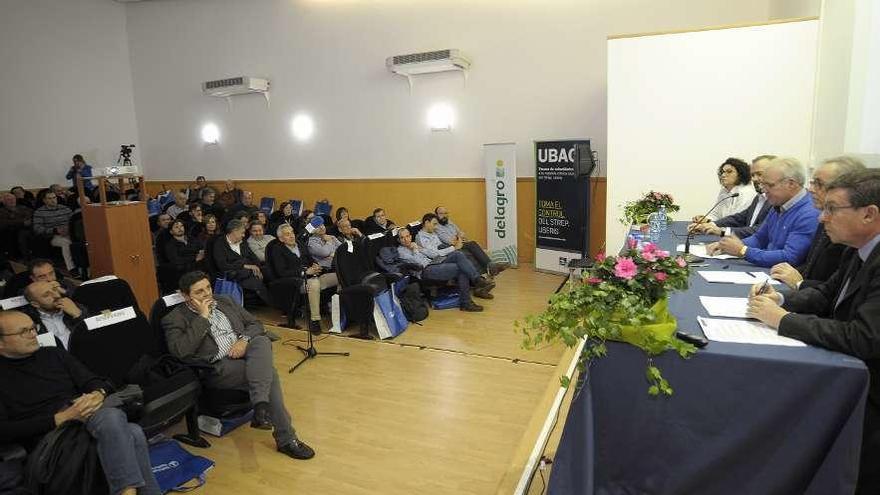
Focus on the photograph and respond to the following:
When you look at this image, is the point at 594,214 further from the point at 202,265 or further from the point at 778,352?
the point at 778,352

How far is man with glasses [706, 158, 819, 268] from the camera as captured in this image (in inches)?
116

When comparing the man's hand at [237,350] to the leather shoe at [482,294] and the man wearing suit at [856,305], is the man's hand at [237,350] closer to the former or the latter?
the man wearing suit at [856,305]

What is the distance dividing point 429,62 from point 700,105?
13.8ft

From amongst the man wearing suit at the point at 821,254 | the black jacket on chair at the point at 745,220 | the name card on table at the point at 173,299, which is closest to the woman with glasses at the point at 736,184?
the black jacket on chair at the point at 745,220

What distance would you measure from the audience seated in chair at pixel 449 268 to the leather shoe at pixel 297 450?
3.09m

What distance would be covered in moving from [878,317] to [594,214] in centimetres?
642

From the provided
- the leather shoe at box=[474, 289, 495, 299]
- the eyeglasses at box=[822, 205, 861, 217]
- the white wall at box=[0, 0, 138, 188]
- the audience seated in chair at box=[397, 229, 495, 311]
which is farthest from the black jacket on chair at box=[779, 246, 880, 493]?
the white wall at box=[0, 0, 138, 188]

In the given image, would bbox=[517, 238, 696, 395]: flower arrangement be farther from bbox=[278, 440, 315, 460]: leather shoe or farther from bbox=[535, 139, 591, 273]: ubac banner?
bbox=[535, 139, 591, 273]: ubac banner

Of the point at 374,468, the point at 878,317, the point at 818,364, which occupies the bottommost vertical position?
the point at 374,468

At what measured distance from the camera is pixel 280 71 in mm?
10180

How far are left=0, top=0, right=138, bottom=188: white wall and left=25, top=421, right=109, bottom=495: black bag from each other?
946 cm

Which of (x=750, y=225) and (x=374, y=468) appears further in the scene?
(x=750, y=225)

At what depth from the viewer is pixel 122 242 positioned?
5.13 metres

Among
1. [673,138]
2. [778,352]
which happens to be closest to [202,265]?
[673,138]
